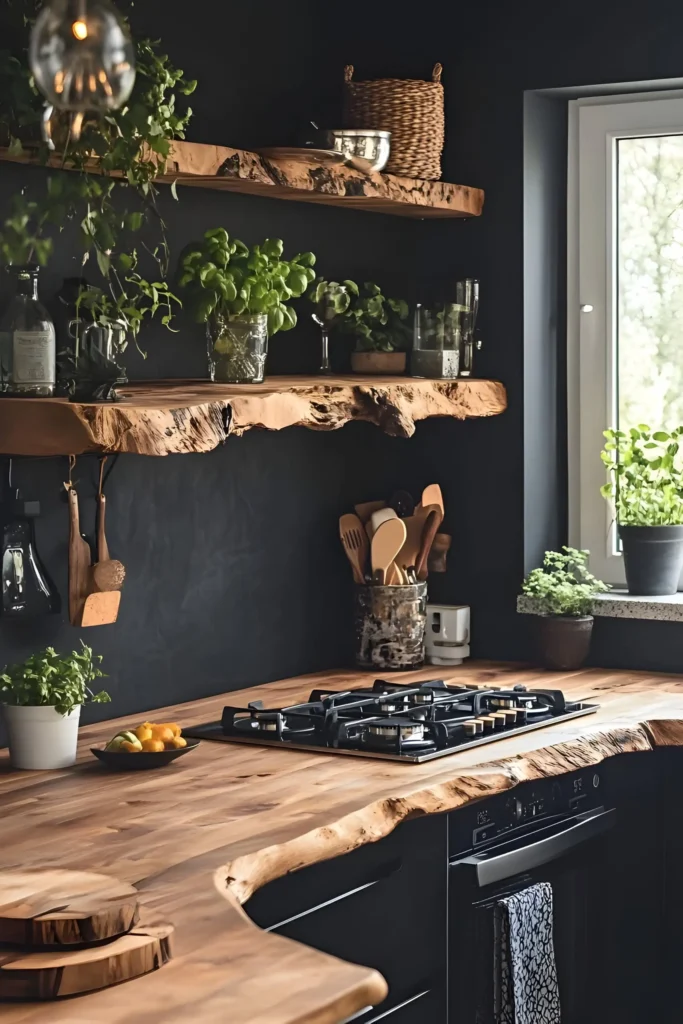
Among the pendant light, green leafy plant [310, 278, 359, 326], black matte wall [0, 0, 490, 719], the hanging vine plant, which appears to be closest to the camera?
the pendant light

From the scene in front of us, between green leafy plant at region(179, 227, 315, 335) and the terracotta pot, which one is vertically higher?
green leafy plant at region(179, 227, 315, 335)

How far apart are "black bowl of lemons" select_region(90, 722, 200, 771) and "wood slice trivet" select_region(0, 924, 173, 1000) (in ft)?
3.24

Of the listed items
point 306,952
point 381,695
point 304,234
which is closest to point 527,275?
point 304,234

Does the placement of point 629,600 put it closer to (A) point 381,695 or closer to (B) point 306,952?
(A) point 381,695

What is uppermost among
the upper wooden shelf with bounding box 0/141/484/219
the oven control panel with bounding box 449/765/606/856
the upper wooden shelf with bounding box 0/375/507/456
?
the upper wooden shelf with bounding box 0/141/484/219

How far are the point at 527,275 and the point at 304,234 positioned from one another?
587 millimetres

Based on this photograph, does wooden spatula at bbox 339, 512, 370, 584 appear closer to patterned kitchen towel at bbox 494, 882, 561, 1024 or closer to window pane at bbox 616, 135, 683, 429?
window pane at bbox 616, 135, 683, 429

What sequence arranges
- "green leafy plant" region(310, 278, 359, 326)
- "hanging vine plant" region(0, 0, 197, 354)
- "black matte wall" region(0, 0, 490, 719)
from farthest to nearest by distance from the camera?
"green leafy plant" region(310, 278, 359, 326)
"black matte wall" region(0, 0, 490, 719)
"hanging vine plant" region(0, 0, 197, 354)

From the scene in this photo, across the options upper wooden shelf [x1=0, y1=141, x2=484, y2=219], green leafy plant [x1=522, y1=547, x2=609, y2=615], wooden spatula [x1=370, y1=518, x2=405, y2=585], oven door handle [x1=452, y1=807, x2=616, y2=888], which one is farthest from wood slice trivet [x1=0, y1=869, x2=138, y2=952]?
green leafy plant [x1=522, y1=547, x2=609, y2=615]

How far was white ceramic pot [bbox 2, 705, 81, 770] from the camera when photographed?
2.64 m

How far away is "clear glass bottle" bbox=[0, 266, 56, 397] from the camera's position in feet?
8.69

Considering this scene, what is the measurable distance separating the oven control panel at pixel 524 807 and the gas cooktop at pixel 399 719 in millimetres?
123

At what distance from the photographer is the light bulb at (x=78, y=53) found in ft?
4.77

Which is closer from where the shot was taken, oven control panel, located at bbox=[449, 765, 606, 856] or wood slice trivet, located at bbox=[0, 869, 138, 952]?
wood slice trivet, located at bbox=[0, 869, 138, 952]
